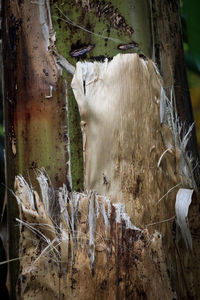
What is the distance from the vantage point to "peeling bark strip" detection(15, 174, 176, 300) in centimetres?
46

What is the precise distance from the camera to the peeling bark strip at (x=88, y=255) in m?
0.46

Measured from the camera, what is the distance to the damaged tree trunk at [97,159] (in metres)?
0.47

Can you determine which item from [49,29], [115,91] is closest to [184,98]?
[115,91]

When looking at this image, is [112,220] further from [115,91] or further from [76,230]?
[115,91]

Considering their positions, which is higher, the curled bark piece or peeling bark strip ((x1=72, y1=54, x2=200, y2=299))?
peeling bark strip ((x1=72, y1=54, x2=200, y2=299))

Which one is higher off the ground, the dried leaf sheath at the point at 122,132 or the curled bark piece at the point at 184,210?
the dried leaf sheath at the point at 122,132

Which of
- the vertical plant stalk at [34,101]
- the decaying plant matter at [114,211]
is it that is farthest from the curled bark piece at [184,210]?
the vertical plant stalk at [34,101]

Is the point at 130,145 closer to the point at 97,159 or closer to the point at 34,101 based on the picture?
the point at 97,159

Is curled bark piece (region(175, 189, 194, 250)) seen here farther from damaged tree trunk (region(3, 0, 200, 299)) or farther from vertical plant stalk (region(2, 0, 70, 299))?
vertical plant stalk (region(2, 0, 70, 299))

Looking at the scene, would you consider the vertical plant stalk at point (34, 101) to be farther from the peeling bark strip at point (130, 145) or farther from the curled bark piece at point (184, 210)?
the curled bark piece at point (184, 210)

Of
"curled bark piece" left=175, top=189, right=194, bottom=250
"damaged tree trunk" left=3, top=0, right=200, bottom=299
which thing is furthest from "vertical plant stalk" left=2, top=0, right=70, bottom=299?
"curled bark piece" left=175, top=189, right=194, bottom=250

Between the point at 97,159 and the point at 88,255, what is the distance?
147mm

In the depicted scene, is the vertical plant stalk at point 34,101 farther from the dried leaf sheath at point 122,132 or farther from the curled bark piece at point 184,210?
the curled bark piece at point 184,210

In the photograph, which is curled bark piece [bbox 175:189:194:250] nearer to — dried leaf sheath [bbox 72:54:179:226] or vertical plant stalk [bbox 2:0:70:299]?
dried leaf sheath [bbox 72:54:179:226]
